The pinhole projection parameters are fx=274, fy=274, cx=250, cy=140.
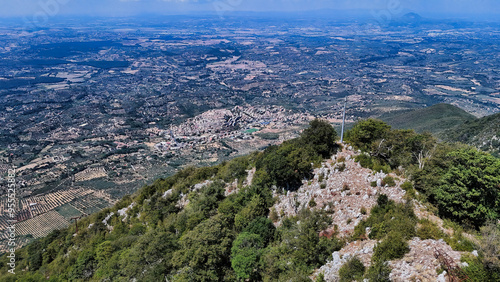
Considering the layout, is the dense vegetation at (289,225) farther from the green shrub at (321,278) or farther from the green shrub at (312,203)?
the green shrub at (321,278)

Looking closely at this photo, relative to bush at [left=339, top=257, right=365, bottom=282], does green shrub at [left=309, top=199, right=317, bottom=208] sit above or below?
below

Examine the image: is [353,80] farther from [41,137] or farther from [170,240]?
[170,240]

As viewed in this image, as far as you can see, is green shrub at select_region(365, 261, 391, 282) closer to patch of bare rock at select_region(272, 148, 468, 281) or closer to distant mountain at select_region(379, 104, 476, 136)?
patch of bare rock at select_region(272, 148, 468, 281)

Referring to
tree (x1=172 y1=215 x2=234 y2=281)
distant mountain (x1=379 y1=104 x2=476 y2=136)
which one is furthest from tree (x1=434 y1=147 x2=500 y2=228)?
distant mountain (x1=379 y1=104 x2=476 y2=136)

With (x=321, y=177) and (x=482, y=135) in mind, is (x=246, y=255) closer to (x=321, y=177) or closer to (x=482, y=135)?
(x=321, y=177)

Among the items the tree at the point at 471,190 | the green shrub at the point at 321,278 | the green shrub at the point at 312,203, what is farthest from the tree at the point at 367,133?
the green shrub at the point at 321,278
